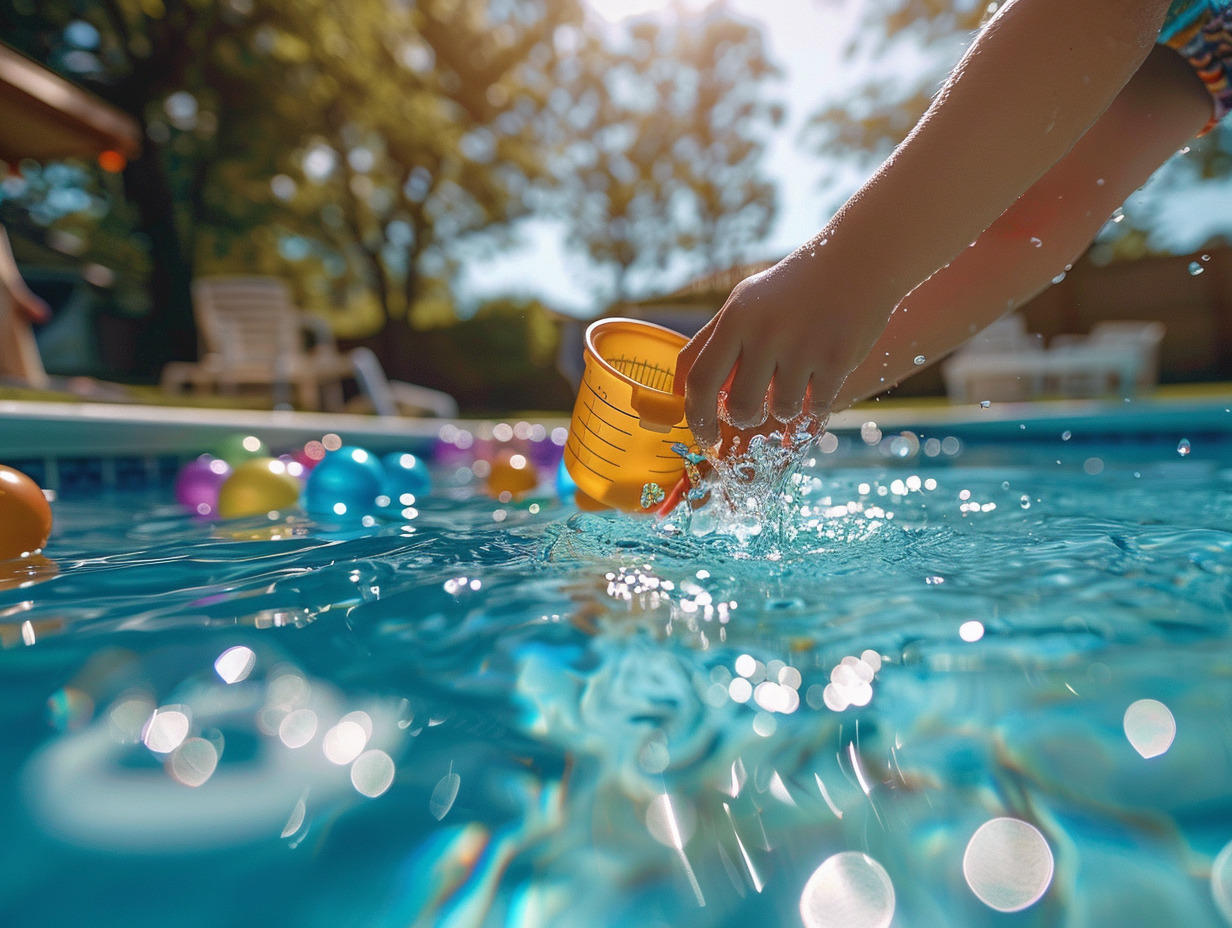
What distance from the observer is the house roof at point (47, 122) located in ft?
17.3

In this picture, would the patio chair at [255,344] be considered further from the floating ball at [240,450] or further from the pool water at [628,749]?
the pool water at [628,749]

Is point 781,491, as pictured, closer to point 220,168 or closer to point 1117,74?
point 1117,74

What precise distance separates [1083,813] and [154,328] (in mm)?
15042

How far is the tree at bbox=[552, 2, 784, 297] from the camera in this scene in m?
19.9

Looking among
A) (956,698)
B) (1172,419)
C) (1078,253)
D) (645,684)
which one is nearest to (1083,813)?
(956,698)

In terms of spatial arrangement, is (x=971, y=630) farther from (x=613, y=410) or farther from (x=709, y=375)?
(x=613, y=410)

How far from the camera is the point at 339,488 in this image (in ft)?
7.57

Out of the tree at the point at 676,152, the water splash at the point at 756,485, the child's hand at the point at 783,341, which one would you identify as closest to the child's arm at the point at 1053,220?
the water splash at the point at 756,485

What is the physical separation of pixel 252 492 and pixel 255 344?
9.03 meters

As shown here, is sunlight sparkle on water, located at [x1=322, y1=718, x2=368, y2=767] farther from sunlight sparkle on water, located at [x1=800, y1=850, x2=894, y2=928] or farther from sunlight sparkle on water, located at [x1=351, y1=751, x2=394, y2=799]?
sunlight sparkle on water, located at [x1=800, y1=850, x2=894, y2=928]

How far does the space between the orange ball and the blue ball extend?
108 cm

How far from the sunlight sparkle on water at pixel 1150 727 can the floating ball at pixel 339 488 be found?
6.64ft

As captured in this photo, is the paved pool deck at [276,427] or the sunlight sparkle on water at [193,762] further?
the paved pool deck at [276,427]

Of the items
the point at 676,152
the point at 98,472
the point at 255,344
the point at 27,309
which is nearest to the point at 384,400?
the point at 27,309
